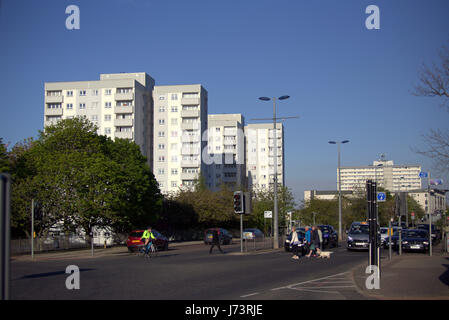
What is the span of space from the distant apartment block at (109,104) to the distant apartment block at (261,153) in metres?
39.8

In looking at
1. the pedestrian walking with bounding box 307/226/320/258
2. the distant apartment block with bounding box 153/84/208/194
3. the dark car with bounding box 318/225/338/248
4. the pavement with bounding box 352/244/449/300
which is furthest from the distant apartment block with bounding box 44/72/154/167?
the pavement with bounding box 352/244/449/300

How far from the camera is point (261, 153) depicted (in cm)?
12875

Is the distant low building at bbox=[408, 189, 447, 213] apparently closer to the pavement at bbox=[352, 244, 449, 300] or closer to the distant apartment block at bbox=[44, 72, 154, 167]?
the pavement at bbox=[352, 244, 449, 300]

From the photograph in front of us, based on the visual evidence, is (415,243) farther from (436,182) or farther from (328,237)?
(436,182)

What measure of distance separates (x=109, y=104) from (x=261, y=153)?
49586 millimetres

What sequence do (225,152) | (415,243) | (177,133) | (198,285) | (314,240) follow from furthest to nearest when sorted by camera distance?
(225,152)
(177,133)
(415,243)
(314,240)
(198,285)

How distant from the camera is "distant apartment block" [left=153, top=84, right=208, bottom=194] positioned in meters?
92.8

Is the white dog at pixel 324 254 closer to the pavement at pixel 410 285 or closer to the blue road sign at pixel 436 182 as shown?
the blue road sign at pixel 436 182

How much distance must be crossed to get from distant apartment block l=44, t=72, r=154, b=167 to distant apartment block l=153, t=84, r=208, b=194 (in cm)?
242

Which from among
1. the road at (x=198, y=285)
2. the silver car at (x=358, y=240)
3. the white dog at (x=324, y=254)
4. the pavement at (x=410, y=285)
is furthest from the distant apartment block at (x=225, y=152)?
the pavement at (x=410, y=285)

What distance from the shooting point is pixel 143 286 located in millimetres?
Result: 13641

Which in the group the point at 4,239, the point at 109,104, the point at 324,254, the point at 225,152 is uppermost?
the point at 109,104

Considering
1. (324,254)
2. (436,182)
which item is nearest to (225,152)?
(324,254)
